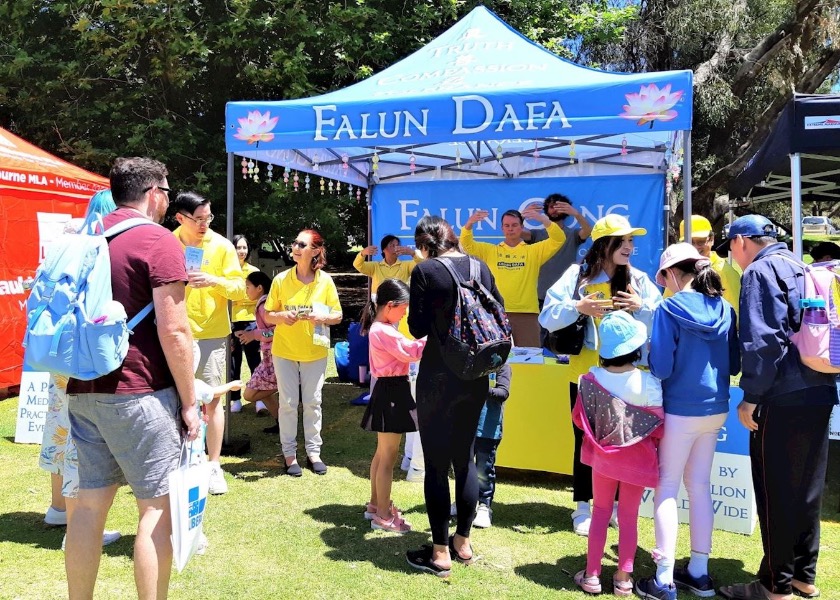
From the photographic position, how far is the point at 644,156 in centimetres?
681

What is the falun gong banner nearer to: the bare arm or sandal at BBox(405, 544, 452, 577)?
sandal at BBox(405, 544, 452, 577)

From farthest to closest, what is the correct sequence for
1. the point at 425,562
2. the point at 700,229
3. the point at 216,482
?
1. the point at 700,229
2. the point at 216,482
3. the point at 425,562

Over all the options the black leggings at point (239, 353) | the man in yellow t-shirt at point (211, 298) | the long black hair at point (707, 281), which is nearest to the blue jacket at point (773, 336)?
the long black hair at point (707, 281)

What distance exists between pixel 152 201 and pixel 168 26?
8.13 m

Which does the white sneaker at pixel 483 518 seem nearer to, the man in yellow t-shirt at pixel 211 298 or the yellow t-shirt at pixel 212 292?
the man in yellow t-shirt at pixel 211 298

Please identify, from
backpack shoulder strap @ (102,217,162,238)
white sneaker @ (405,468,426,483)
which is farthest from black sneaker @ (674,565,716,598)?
backpack shoulder strap @ (102,217,162,238)

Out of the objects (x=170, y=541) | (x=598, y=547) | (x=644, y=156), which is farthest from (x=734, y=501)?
(x=644, y=156)

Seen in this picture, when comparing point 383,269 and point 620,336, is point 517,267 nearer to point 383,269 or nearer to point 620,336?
point 383,269

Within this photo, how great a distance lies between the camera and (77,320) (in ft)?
7.31

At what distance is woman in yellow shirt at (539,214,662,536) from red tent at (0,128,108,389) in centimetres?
608

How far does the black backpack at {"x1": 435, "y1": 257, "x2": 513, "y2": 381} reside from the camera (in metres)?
3.02

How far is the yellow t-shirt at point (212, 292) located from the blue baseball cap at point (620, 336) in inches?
94.7

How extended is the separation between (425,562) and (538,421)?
→ 158 cm

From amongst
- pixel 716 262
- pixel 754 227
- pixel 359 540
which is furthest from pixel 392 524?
pixel 716 262
